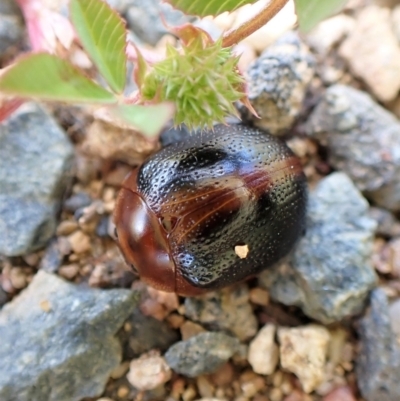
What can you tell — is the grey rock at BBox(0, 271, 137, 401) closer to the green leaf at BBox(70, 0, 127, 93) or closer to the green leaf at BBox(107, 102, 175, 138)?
the green leaf at BBox(70, 0, 127, 93)

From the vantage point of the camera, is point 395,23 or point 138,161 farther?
point 395,23

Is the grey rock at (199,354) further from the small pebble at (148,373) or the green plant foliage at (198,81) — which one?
the green plant foliage at (198,81)

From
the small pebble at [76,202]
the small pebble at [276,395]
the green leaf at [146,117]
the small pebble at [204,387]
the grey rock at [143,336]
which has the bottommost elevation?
the small pebble at [276,395]

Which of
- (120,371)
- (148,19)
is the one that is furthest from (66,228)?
(148,19)

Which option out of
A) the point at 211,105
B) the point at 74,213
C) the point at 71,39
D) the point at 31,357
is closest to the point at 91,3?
the point at 211,105

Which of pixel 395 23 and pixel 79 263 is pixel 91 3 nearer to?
pixel 79 263

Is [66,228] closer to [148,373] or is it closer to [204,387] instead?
[148,373]

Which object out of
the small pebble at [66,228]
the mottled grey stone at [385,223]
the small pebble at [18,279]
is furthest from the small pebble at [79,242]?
the mottled grey stone at [385,223]
